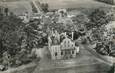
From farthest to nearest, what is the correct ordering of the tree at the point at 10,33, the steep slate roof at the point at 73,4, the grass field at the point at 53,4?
1. the steep slate roof at the point at 73,4
2. the grass field at the point at 53,4
3. the tree at the point at 10,33

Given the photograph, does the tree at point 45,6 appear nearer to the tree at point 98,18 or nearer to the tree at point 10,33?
the tree at point 10,33

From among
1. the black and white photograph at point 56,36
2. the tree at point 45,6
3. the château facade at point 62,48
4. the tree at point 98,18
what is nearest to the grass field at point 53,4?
the black and white photograph at point 56,36

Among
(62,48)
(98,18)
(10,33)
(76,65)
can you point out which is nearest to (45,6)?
(10,33)

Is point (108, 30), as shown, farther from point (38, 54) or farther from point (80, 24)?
point (38, 54)

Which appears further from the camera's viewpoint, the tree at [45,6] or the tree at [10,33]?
the tree at [45,6]

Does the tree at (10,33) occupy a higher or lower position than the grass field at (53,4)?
lower

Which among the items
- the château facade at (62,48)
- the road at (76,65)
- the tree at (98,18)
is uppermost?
the tree at (98,18)

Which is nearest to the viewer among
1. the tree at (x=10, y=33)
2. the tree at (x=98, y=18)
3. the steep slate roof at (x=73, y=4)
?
the tree at (x=10, y=33)

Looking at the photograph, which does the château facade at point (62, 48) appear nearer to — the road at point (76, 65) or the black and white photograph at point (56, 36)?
the black and white photograph at point (56, 36)
